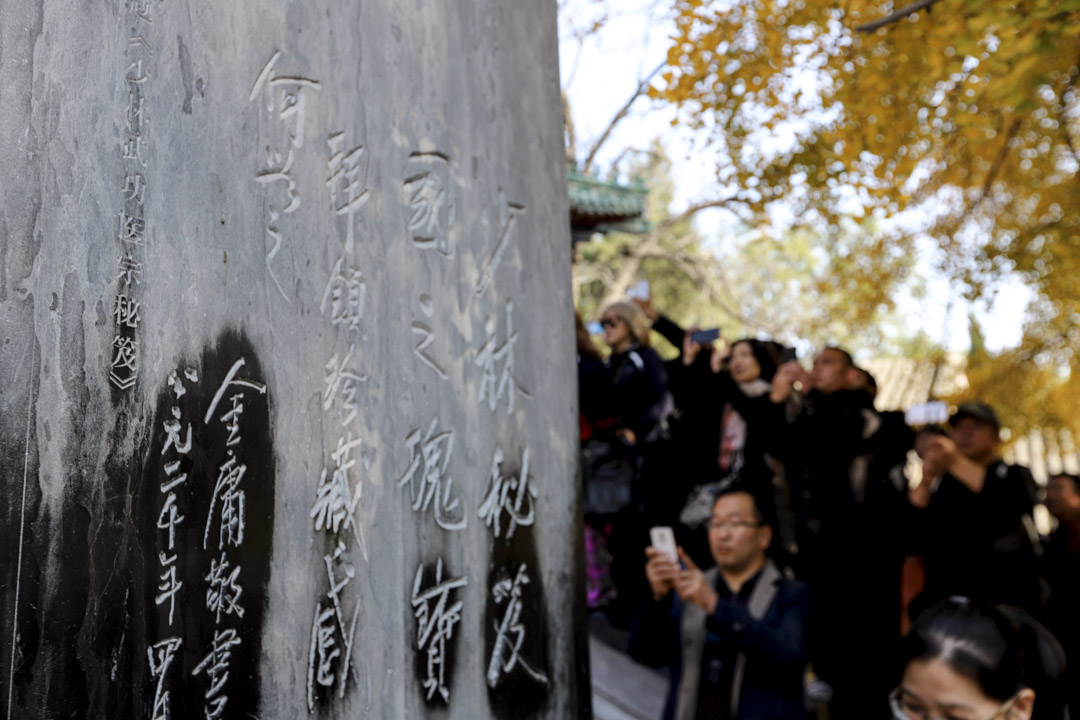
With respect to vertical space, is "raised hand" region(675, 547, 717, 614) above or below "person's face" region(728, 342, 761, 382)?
below

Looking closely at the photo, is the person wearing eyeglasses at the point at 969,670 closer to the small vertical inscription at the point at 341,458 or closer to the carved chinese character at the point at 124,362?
the small vertical inscription at the point at 341,458

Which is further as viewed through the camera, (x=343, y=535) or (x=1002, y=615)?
(x=1002, y=615)

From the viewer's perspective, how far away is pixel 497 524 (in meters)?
1.95

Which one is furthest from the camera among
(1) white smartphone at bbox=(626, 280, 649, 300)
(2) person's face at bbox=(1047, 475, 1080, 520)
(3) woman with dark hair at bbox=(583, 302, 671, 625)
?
(2) person's face at bbox=(1047, 475, 1080, 520)

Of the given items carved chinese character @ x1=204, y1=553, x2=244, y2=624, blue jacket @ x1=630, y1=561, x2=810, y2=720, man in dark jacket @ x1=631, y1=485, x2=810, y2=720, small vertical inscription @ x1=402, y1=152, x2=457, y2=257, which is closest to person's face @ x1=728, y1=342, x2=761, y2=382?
man in dark jacket @ x1=631, y1=485, x2=810, y2=720

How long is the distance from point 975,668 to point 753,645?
664mm

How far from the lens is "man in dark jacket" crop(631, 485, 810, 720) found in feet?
7.90

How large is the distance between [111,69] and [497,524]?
1164mm

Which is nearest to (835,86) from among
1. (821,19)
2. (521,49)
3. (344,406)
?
(821,19)

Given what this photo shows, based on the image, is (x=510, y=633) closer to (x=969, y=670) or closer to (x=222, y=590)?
(x=222, y=590)

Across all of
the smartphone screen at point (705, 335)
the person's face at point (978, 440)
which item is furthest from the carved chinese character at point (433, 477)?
the person's face at point (978, 440)

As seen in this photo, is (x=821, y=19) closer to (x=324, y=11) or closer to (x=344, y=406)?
(x=324, y=11)

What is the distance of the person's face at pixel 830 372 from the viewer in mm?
3781

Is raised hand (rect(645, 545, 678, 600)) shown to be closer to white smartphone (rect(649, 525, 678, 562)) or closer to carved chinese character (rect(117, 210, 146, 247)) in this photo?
white smartphone (rect(649, 525, 678, 562))
